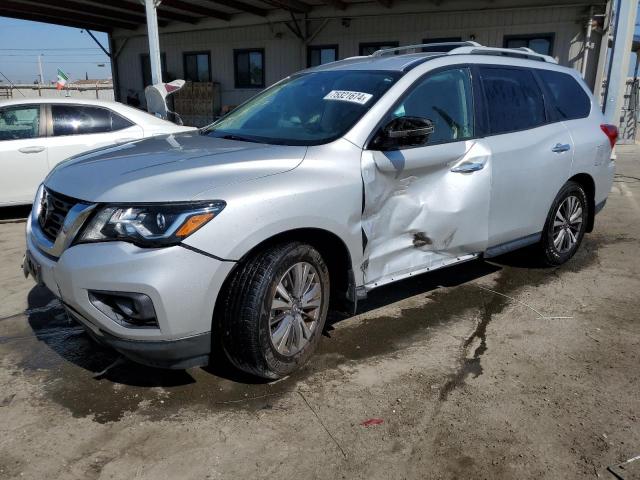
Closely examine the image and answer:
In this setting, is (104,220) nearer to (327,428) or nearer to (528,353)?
(327,428)

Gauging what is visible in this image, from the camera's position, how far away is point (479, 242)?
393 cm

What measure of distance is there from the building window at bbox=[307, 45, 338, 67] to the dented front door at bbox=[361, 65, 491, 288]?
12.8 meters

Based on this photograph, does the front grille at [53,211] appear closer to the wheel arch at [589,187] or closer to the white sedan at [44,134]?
the white sedan at [44,134]

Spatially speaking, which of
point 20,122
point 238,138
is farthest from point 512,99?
point 20,122

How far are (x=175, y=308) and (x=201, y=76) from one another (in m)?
17.7

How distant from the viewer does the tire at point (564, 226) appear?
185 inches

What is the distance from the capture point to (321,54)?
16156 millimetres

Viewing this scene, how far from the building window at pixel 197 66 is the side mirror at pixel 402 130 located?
1657cm

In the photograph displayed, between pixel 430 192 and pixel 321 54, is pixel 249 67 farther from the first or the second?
pixel 430 192

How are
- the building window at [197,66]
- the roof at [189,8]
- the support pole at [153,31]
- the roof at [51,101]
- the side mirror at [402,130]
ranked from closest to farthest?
the side mirror at [402,130], the roof at [51,101], the support pole at [153,31], the roof at [189,8], the building window at [197,66]

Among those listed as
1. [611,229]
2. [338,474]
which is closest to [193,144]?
[338,474]

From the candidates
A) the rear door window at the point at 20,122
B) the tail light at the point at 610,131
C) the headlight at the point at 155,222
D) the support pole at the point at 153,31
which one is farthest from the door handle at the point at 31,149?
the tail light at the point at 610,131

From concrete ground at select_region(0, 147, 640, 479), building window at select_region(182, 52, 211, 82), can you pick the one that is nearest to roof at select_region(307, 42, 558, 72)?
concrete ground at select_region(0, 147, 640, 479)

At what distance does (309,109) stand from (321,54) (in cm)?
1342
